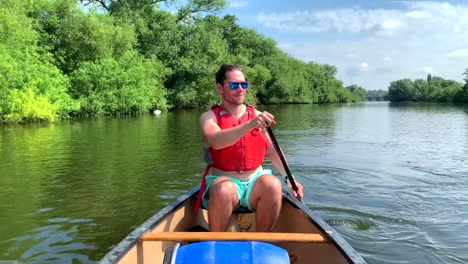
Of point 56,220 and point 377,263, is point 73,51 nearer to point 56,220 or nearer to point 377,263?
point 56,220

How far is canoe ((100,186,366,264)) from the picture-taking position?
8.48 ft

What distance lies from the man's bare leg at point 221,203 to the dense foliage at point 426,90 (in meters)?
92.8

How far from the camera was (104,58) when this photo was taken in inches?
1215

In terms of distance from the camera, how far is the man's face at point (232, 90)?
12.1 ft

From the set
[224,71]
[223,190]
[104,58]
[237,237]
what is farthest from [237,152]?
[104,58]

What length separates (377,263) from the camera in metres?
4.58

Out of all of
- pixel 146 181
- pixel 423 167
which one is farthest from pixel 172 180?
pixel 423 167

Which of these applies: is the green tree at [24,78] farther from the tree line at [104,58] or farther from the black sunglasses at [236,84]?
the black sunglasses at [236,84]

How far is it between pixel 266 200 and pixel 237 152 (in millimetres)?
509

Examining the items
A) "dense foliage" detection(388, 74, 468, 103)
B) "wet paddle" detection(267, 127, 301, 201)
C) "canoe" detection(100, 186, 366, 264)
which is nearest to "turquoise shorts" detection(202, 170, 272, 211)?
"canoe" detection(100, 186, 366, 264)

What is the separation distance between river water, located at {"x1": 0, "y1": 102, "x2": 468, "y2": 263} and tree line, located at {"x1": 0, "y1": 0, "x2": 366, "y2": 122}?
960 centimetres

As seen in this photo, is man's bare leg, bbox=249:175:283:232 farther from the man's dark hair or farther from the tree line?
the tree line

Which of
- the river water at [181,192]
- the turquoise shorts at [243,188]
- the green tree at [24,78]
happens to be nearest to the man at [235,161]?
the turquoise shorts at [243,188]

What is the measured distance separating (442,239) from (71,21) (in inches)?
1150
